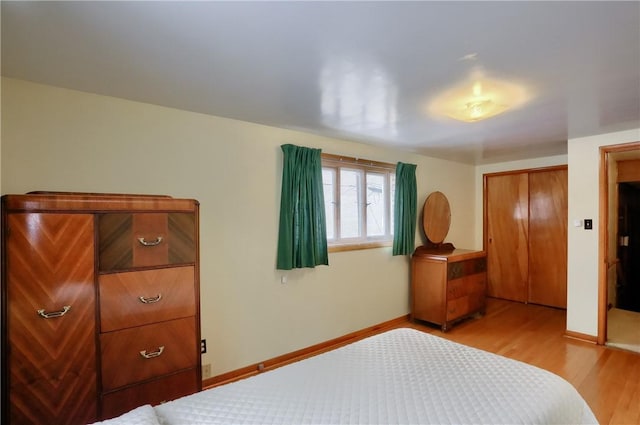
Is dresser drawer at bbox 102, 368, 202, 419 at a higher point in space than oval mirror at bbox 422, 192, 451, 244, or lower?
lower

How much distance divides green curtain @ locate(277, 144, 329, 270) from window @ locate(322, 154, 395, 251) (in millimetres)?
265

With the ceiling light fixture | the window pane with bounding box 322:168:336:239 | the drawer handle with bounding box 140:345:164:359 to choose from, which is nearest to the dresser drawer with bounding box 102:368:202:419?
the drawer handle with bounding box 140:345:164:359

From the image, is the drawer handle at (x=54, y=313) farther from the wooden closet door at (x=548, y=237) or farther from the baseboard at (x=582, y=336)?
the wooden closet door at (x=548, y=237)

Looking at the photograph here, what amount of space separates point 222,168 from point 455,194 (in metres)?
3.66

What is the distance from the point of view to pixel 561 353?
3.12 metres

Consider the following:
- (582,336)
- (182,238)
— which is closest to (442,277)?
(582,336)

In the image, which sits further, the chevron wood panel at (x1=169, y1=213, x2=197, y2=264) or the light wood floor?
the light wood floor

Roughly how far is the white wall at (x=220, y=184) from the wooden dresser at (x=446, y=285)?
0.44 metres

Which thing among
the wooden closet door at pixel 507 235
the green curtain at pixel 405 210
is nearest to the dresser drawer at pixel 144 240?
the green curtain at pixel 405 210

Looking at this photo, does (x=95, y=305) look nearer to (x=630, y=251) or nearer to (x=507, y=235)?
(x=507, y=235)

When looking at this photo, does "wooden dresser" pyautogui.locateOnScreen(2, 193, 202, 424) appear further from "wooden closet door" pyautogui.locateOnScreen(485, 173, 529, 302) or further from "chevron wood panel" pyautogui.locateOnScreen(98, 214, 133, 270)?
"wooden closet door" pyautogui.locateOnScreen(485, 173, 529, 302)

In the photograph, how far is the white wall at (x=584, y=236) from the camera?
337 cm

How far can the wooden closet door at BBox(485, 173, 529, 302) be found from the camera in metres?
4.84

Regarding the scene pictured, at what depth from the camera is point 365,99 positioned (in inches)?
87.4
